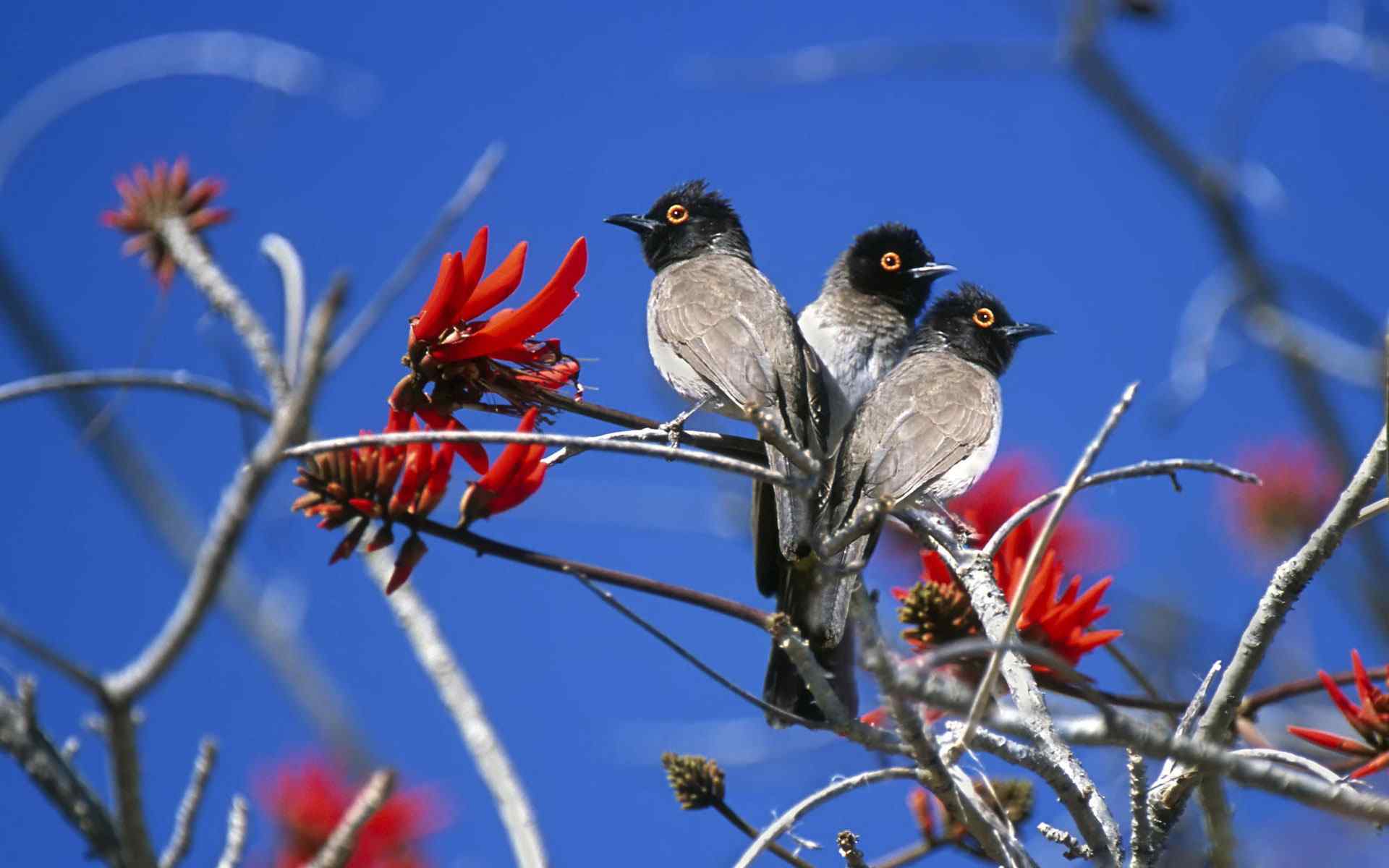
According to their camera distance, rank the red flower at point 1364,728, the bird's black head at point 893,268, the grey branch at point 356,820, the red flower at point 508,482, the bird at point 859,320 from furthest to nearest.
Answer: the bird's black head at point 893,268, the bird at point 859,320, the red flower at point 1364,728, the red flower at point 508,482, the grey branch at point 356,820

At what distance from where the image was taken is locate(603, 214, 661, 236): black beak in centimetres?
585

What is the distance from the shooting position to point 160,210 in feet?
15.7

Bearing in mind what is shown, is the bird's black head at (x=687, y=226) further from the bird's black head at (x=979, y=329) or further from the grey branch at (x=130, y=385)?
the grey branch at (x=130, y=385)

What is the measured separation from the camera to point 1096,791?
2.09 metres

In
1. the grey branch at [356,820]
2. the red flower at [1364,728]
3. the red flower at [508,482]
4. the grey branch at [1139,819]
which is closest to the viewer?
the grey branch at [1139,819]

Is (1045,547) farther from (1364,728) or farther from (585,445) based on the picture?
(1364,728)

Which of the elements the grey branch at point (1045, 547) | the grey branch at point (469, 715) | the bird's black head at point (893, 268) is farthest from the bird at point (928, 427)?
the grey branch at point (1045, 547)

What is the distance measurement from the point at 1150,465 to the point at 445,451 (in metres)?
1.22

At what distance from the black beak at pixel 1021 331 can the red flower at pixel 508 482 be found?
3.41 m

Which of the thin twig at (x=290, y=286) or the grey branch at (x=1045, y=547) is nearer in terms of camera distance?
the grey branch at (x=1045, y=547)

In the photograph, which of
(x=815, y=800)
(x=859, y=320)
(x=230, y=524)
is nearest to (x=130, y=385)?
(x=230, y=524)

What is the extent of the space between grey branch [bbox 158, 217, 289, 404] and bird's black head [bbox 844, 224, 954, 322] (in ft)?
8.65

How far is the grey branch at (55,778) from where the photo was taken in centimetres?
221

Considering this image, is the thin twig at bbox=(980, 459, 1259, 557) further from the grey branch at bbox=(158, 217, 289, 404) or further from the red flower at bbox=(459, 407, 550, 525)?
the grey branch at bbox=(158, 217, 289, 404)
